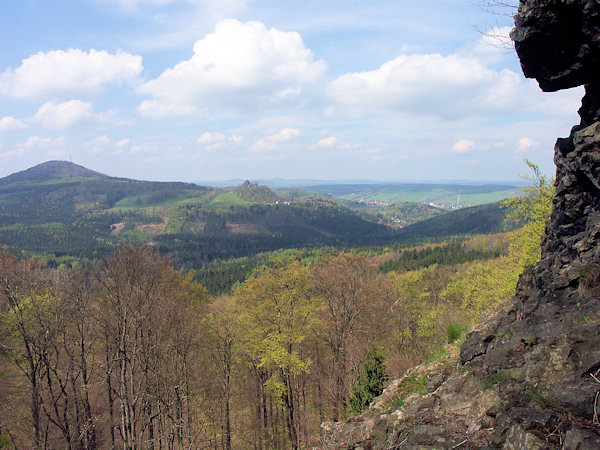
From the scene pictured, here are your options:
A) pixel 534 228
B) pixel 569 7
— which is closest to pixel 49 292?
pixel 569 7

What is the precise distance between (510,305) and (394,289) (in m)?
28.7

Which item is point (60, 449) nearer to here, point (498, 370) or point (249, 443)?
point (249, 443)

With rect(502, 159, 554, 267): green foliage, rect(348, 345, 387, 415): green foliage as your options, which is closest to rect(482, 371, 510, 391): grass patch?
rect(348, 345, 387, 415): green foliage

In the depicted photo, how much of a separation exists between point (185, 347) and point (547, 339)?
67.7ft

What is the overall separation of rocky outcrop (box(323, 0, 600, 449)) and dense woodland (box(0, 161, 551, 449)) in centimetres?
543

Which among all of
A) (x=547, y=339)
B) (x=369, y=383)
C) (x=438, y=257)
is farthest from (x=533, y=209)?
(x=438, y=257)

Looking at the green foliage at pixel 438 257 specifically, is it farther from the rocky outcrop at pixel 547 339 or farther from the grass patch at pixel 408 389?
the rocky outcrop at pixel 547 339

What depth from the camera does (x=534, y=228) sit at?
22.3 m

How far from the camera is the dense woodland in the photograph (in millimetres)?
19000

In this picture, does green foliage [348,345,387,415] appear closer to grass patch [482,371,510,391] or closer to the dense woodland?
the dense woodland

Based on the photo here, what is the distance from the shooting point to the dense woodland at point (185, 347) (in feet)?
62.3

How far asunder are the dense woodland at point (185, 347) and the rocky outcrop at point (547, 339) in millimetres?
5429

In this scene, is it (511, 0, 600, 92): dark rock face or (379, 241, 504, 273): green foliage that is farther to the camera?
(379, 241, 504, 273): green foliage

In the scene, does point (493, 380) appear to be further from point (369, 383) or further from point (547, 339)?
point (369, 383)
